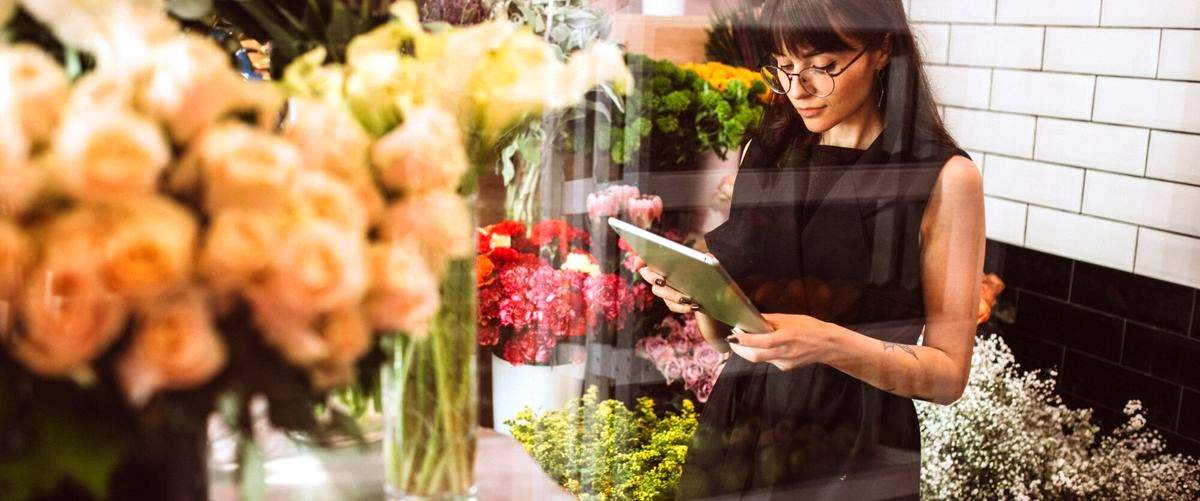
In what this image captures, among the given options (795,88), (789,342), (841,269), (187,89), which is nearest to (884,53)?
(795,88)

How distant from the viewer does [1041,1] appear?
1.85 metres

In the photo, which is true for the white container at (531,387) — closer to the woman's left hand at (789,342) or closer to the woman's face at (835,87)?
the woman's left hand at (789,342)

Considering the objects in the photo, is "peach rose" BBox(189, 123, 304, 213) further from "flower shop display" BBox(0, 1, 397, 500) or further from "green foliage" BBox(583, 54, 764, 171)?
"green foliage" BBox(583, 54, 764, 171)

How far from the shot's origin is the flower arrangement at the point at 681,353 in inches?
64.6

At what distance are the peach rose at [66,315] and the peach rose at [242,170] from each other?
0.06 meters

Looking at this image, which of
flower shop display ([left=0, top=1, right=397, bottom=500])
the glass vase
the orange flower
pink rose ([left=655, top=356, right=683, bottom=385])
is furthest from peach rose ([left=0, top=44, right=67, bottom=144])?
pink rose ([left=655, top=356, right=683, bottom=385])

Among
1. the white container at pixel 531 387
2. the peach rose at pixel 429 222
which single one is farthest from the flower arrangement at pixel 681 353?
the peach rose at pixel 429 222

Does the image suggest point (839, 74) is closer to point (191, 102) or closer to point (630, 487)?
point (630, 487)

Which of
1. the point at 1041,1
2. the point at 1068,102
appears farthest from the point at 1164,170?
the point at 1041,1

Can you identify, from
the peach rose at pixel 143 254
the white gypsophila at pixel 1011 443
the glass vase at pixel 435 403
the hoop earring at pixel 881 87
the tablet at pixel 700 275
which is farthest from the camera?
the white gypsophila at pixel 1011 443

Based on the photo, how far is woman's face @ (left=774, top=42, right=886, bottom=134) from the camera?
1.25 meters

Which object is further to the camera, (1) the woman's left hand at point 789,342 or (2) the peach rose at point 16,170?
(1) the woman's left hand at point 789,342

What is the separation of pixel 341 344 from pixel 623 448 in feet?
4.21

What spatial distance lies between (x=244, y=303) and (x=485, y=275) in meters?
0.88
